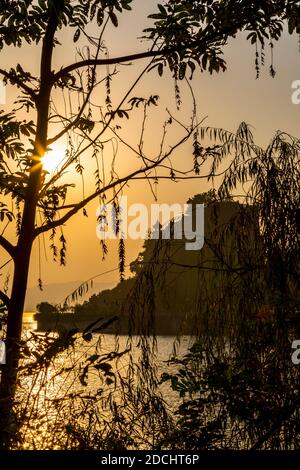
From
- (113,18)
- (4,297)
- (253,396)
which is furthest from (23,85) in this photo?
(253,396)

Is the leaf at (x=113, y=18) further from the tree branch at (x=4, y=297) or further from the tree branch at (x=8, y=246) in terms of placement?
the tree branch at (x=4, y=297)

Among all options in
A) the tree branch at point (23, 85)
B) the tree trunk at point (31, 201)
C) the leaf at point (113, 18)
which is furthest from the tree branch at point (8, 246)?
the leaf at point (113, 18)

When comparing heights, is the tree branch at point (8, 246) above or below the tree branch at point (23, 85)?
below

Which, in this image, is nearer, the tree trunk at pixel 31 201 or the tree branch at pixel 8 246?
the tree trunk at pixel 31 201

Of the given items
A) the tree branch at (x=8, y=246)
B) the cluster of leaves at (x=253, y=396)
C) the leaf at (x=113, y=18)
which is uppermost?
the leaf at (x=113, y=18)

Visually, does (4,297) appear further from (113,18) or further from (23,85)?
(113,18)

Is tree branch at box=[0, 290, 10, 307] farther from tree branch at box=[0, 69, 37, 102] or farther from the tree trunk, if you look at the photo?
tree branch at box=[0, 69, 37, 102]

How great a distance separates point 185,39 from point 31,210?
5.65 ft

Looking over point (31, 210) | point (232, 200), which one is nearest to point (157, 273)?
point (232, 200)

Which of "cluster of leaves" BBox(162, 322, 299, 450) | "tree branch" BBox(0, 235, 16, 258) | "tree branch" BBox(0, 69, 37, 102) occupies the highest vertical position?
"tree branch" BBox(0, 69, 37, 102)

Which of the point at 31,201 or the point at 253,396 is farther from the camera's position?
the point at 31,201

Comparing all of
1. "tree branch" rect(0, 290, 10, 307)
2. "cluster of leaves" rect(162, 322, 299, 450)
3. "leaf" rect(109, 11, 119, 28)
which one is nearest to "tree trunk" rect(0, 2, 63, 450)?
"tree branch" rect(0, 290, 10, 307)

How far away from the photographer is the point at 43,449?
4.19 m

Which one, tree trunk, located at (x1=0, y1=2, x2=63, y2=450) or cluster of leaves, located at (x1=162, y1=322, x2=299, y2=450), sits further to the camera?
tree trunk, located at (x1=0, y1=2, x2=63, y2=450)
